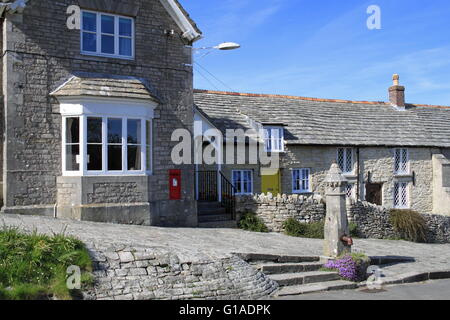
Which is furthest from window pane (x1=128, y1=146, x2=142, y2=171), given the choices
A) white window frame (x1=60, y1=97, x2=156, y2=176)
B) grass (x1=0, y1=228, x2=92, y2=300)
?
Result: grass (x1=0, y1=228, x2=92, y2=300)

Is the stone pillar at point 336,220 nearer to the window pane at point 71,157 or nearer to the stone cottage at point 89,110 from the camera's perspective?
the stone cottage at point 89,110

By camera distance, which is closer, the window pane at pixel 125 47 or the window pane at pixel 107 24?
the window pane at pixel 107 24

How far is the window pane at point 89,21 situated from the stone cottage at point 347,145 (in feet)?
19.3

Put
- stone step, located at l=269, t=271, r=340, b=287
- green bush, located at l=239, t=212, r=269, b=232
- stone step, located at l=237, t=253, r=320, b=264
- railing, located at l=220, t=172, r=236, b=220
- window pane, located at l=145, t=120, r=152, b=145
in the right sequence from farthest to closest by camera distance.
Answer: railing, located at l=220, t=172, r=236, b=220 → green bush, located at l=239, t=212, r=269, b=232 → window pane, located at l=145, t=120, r=152, b=145 → stone step, located at l=237, t=253, r=320, b=264 → stone step, located at l=269, t=271, r=340, b=287

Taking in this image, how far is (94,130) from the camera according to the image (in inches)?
567

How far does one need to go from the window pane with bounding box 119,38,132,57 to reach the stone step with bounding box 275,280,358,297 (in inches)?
364

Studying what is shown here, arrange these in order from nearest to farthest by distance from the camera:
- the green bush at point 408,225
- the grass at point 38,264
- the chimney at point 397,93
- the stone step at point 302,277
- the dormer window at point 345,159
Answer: the grass at point 38,264 < the stone step at point 302,277 < the green bush at point 408,225 < the dormer window at point 345,159 < the chimney at point 397,93

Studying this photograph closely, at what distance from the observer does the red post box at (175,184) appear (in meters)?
16.0

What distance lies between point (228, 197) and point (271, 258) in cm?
656

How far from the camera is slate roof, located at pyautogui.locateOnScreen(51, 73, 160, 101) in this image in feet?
46.4

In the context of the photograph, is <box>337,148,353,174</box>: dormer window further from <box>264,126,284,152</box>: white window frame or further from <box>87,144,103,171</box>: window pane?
<box>87,144,103,171</box>: window pane

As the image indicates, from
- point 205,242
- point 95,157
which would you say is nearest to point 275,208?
point 205,242

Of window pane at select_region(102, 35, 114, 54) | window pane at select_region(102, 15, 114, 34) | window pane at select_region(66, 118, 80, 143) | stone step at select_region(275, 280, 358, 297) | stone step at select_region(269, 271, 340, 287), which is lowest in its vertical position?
stone step at select_region(275, 280, 358, 297)

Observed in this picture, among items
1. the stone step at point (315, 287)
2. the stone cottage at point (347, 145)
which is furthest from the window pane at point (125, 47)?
the stone step at point (315, 287)
